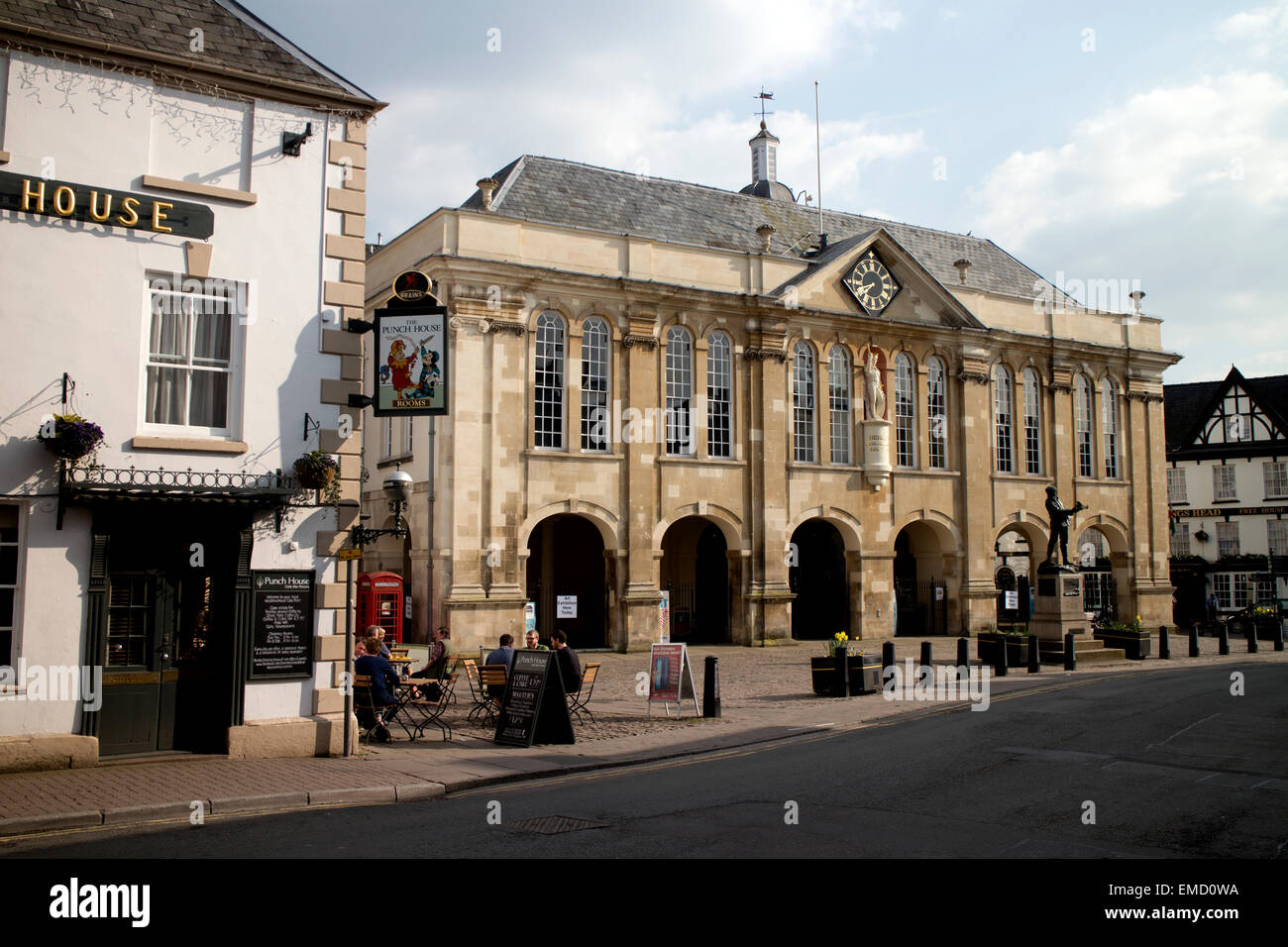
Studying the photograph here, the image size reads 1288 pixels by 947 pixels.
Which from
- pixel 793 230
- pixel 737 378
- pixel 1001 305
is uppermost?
pixel 793 230

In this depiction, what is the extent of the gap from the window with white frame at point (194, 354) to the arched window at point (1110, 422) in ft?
113

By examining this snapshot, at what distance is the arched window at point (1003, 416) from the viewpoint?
36.9m

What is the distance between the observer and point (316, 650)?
12.7 m

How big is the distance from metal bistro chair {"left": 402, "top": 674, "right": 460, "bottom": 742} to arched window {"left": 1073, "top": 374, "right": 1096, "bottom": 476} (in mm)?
28797

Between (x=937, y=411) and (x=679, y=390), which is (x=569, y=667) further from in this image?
(x=937, y=411)

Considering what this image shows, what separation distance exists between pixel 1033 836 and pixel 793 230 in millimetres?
30619

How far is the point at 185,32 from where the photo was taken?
1305 centimetres

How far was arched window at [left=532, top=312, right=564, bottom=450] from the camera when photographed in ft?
94.5

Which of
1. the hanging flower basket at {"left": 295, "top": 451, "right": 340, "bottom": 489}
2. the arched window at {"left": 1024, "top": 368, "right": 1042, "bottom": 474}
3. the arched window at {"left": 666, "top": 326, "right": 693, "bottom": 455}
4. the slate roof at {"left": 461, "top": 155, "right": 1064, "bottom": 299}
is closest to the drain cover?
the hanging flower basket at {"left": 295, "top": 451, "right": 340, "bottom": 489}

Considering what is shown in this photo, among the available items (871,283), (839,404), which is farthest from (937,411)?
(871,283)

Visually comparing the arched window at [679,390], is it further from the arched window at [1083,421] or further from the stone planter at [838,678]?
the arched window at [1083,421]

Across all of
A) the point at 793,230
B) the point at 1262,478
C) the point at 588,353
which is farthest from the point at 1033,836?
the point at 1262,478
